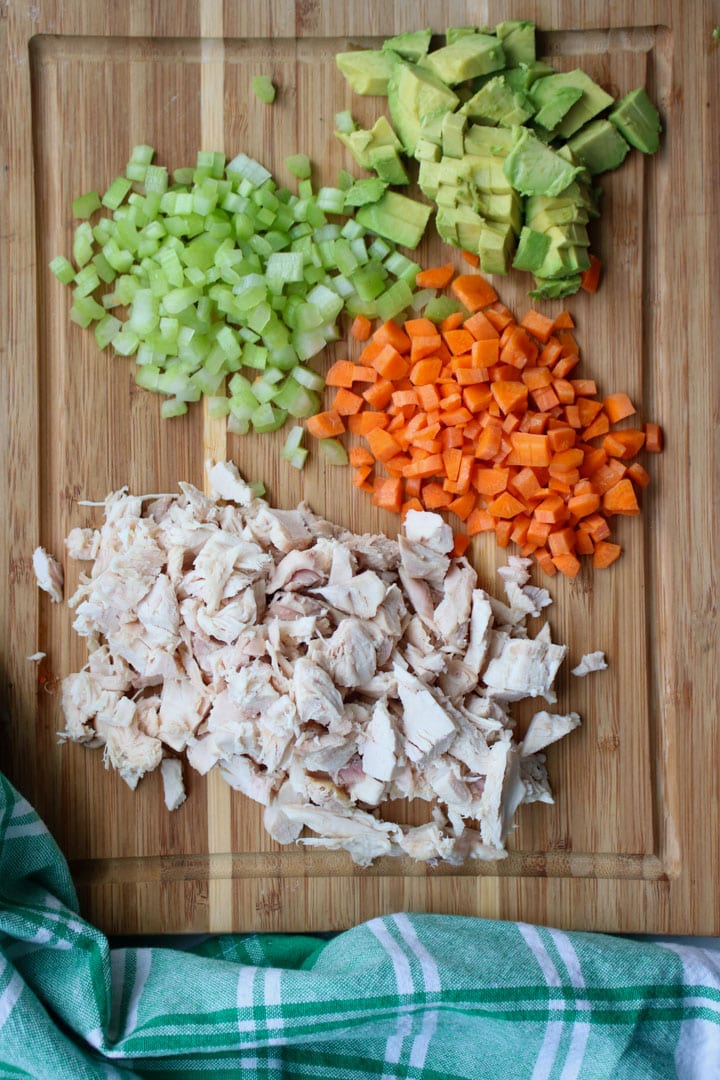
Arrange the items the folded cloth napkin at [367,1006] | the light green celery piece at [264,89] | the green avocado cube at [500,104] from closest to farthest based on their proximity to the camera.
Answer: the folded cloth napkin at [367,1006]
the green avocado cube at [500,104]
the light green celery piece at [264,89]

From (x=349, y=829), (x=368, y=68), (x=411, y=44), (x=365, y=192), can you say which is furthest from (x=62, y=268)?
(x=349, y=829)

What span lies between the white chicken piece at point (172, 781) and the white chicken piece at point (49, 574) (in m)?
0.48

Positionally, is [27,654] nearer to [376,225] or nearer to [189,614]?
[189,614]

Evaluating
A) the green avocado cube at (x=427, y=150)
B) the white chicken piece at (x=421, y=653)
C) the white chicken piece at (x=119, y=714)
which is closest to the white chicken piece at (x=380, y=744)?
the white chicken piece at (x=421, y=653)

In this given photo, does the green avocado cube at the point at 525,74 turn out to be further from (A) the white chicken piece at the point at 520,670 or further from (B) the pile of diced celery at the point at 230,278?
(A) the white chicken piece at the point at 520,670

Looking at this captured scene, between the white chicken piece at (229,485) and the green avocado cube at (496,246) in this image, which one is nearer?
the green avocado cube at (496,246)

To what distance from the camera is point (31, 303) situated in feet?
7.18

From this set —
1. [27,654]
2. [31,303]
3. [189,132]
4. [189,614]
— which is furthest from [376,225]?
[27,654]

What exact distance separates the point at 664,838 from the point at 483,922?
0.52 meters

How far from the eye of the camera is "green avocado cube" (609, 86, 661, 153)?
2.10 meters

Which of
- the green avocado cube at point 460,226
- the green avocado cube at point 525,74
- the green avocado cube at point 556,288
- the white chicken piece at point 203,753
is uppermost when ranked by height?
the green avocado cube at point 525,74

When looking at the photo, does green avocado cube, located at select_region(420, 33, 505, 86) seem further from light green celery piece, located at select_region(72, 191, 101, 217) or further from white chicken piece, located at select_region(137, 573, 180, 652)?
white chicken piece, located at select_region(137, 573, 180, 652)

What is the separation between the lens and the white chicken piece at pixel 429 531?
6.93 feet

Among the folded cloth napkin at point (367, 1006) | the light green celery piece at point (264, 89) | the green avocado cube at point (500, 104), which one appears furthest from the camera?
the light green celery piece at point (264, 89)
